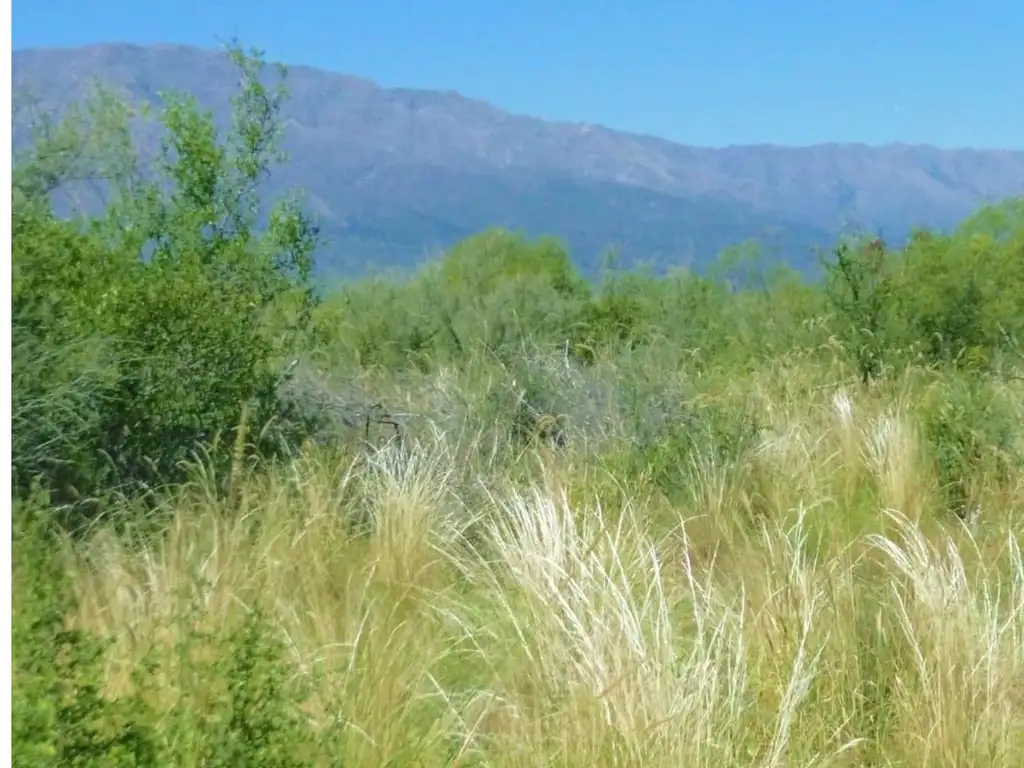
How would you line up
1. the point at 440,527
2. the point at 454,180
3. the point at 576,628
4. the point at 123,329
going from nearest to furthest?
the point at 576,628 → the point at 440,527 → the point at 123,329 → the point at 454,180

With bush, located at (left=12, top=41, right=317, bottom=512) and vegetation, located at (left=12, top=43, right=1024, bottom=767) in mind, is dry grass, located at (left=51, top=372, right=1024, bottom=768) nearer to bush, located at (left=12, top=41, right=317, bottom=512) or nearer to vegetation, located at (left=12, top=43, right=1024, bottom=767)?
vegetation, located at (left=12, top=43, right=1024, bottom=767)

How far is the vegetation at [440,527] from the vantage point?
2525 millimetres

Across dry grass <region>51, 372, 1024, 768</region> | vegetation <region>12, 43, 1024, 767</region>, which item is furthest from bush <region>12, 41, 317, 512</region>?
dry grass <region>51, 372, 1024, 768</region>

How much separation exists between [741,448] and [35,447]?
280 cm

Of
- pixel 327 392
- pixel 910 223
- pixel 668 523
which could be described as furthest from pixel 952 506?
pixel 910 223

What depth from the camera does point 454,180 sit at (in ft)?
511

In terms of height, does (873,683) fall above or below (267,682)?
below

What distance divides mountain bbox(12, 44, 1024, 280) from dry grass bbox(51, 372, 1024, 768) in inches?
57.5

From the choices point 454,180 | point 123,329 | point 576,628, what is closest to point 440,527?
point 123,329

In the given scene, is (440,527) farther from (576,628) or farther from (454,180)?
(454,180)

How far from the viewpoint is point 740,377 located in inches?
305

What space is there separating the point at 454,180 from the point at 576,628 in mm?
155132

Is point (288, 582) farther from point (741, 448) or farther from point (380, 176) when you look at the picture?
point (380, 176)

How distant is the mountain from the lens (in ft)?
26.9
